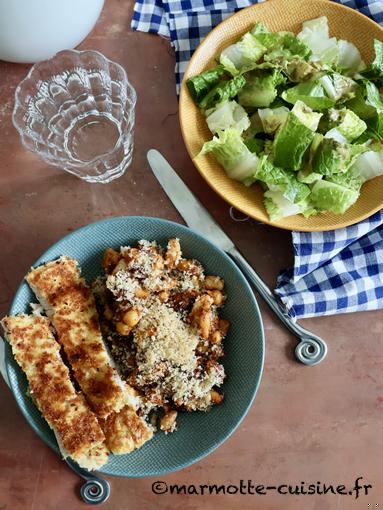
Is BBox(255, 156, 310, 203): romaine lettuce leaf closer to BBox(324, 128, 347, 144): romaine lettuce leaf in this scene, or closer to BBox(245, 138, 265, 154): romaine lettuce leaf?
BBox(245, 138, 265, 154): romaine lettuce leaf

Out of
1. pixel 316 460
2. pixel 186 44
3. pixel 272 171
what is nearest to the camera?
pixel 272 171

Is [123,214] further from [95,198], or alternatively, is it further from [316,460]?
[316,460]

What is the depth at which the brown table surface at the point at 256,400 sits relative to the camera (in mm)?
2184

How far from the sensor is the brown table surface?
2.18 m

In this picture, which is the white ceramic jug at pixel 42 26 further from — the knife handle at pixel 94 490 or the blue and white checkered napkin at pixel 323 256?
the knife handle at pixel 94 490

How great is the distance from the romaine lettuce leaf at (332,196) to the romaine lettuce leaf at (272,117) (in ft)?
0.79

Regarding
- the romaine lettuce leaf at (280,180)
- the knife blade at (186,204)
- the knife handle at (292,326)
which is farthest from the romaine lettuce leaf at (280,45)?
the knife handle at (292,326)

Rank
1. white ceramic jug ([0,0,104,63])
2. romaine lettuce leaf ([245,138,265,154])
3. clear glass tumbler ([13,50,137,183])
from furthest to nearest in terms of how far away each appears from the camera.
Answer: clear glass tumbler ([13,50,137,183])
romaine lettuce leaf ([245,138,265,154])
white ceramic jug ([0,0,104,63])

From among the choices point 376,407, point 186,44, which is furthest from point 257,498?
point 186,44

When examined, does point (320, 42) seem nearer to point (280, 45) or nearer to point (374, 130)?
point (280, 45)

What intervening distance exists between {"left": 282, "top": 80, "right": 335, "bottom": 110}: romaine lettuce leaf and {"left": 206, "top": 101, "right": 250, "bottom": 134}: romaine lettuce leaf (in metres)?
0.16

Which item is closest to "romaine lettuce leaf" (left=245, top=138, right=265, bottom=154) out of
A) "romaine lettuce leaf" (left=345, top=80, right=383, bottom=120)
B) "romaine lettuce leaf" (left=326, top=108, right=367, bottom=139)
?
"romaine lettuce leaf" (left=326, top=108, right=367, bottom=139)

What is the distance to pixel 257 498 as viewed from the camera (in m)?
2.19

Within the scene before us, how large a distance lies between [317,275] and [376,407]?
0.52 meters
